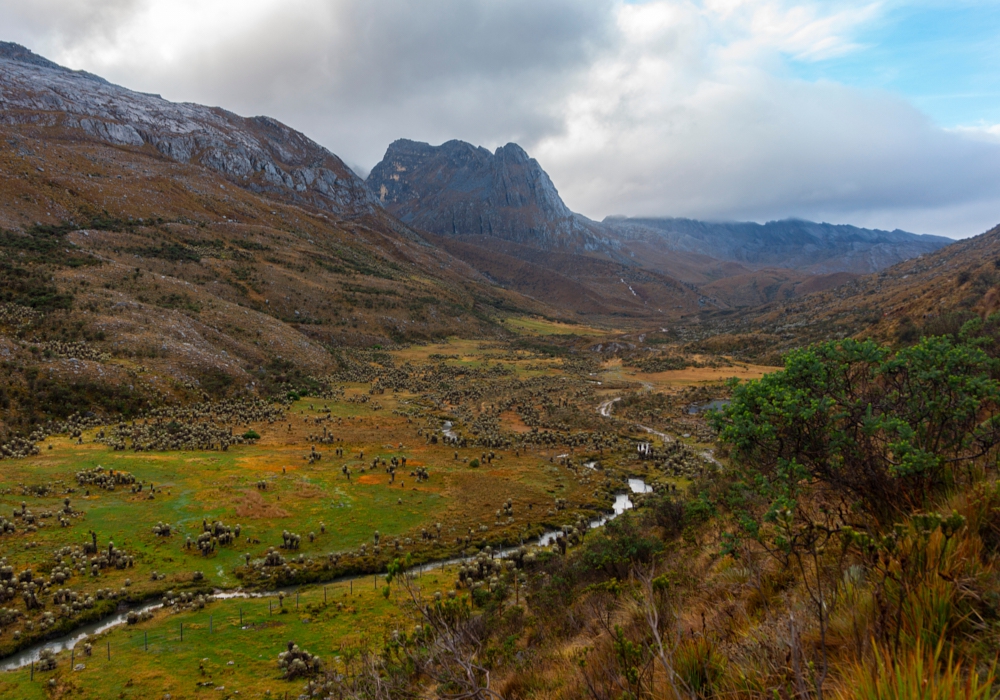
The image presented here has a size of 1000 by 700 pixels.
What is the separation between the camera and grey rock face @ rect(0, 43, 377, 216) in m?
134

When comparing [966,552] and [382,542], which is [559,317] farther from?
[966,552]

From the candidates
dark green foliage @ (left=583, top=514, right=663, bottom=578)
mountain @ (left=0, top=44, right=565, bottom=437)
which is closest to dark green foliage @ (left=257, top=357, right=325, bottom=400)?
mountain @ (left=0, top=44, right=565, bottom=437)

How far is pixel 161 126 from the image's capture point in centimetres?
15738

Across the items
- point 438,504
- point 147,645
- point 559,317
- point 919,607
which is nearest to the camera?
point 919,607

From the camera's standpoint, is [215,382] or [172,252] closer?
[215,382]

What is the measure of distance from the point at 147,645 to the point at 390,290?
331 ft

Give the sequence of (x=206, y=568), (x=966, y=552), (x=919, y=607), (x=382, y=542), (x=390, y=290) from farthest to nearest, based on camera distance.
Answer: (x=390, y=290), (x=382, y=542), (x=206, y=568), (x=966, y=552), (x=919, y=607)

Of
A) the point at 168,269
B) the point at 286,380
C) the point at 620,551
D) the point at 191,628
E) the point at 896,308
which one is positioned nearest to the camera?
the point at 191,628

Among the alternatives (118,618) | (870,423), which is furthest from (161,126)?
(870,423)

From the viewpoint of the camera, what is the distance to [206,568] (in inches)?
661

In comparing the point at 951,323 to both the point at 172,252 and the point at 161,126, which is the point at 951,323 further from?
the point at 161,126

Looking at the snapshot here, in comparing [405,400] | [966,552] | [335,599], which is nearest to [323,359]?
[405,400]

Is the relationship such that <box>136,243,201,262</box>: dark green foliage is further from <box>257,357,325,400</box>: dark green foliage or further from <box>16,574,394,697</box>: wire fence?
<box>16,574,394,697</box>: wire fence

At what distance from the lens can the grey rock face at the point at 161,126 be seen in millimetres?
134375
